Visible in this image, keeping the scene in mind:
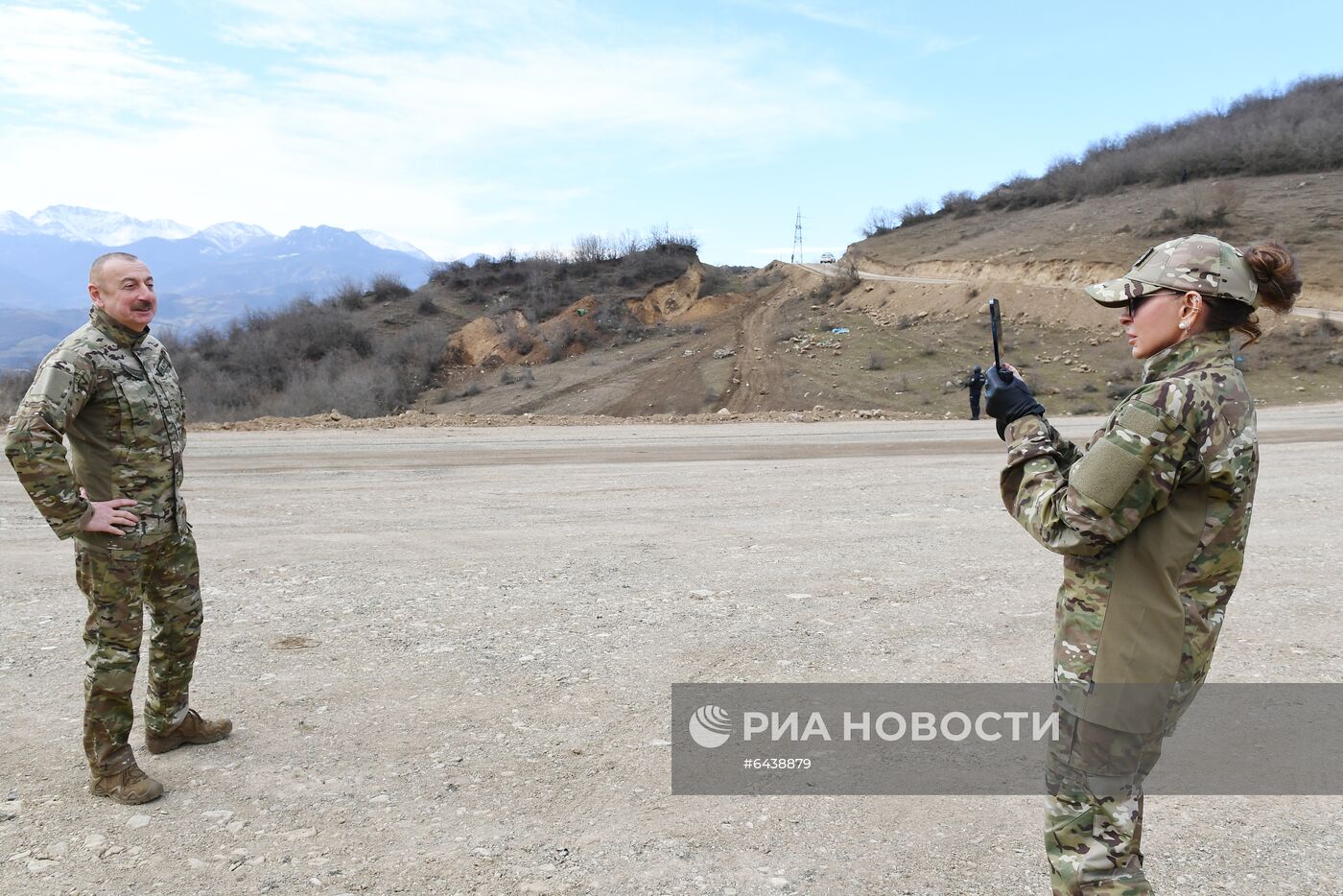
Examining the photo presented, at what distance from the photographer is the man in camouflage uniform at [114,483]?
3475 mm

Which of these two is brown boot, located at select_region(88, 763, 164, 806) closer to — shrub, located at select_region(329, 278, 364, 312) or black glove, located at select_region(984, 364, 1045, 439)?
black glove, located at select_region(984, 364, 1045, 439)

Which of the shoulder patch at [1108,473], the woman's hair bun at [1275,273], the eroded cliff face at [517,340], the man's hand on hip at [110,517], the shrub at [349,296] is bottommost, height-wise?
the man's hand on hip at [110,517]

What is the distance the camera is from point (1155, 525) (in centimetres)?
209

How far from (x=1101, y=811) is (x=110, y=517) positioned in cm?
383

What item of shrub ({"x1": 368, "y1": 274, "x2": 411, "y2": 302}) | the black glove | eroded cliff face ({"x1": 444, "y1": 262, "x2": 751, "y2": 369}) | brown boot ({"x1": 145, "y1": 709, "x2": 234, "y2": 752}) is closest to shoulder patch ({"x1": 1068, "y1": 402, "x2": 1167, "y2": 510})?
the black glove

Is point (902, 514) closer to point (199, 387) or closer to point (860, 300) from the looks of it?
point (860, 300)

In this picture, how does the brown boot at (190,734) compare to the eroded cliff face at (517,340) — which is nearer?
the brown boot at (190,734)

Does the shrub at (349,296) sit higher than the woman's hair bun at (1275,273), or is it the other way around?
the shrub at (349,296)

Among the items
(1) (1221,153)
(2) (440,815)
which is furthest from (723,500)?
(1) (1221,153)

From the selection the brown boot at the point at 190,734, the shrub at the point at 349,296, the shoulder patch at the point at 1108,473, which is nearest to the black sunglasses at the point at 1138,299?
the shoulder patch at the point at 1108,473

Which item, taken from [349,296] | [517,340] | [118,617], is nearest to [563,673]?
[118,617]

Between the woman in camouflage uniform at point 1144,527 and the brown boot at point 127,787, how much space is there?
3.68 meters

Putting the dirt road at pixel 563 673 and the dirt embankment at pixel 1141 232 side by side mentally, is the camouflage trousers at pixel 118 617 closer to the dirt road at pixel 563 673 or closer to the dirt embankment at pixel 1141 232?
the dirt road at pixel 563 673

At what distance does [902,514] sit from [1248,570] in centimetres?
326
